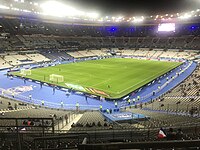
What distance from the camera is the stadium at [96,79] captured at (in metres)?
10.1

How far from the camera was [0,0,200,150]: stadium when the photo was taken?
10.1 m

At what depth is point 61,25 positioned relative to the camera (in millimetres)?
108875

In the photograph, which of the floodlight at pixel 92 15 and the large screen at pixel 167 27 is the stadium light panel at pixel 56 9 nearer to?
the floodlight at pixel 92 15

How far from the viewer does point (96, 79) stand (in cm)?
4609

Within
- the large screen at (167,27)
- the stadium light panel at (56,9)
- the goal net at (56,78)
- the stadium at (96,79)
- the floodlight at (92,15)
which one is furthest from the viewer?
the floodlight at (92,15)

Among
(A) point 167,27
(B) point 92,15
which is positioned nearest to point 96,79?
(A) point 167,27

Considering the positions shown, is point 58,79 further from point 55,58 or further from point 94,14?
point 94,14

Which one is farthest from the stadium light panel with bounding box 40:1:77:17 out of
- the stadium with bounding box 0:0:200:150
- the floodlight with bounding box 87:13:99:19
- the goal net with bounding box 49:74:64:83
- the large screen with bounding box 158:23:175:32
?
the goal net with bounding box 49:74:64:83

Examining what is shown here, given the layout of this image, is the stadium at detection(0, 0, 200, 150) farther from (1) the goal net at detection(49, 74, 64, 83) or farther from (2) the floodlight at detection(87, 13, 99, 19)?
(2) the floodlight at detection(87, 13, 99, 19)

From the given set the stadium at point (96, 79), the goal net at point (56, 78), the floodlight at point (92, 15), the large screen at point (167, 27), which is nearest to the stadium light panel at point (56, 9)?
the stadium at point (96, 79)

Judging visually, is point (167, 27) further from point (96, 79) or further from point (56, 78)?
point (56, 78)

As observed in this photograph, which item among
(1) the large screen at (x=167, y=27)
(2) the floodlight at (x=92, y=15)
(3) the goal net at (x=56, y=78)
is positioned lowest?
(3) the goal net at (x=56, y=78)

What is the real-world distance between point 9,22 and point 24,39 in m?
10.3

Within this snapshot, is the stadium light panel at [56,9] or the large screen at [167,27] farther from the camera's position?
the large screen at [167,27]
